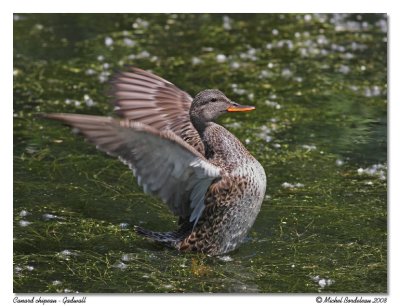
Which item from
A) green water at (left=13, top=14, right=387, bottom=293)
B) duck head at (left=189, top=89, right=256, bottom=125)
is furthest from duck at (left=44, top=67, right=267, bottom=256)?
green water at (left=13, top=14, right=387, bottom=293)

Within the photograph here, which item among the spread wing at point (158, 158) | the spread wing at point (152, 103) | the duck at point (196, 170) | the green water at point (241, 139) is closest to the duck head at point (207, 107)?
the duck at point (196, 170)

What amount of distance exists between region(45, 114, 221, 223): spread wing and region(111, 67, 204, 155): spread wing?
2.40ft

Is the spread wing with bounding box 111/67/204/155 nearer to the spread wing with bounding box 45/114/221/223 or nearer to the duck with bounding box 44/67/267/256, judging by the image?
the duck with bounding box 44/67/267/256

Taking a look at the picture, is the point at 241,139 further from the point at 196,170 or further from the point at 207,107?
the point at 196,170

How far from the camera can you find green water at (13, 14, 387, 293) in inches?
332

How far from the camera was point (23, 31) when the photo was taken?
46.8ft

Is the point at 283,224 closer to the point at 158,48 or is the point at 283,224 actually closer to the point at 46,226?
the point at 46,226

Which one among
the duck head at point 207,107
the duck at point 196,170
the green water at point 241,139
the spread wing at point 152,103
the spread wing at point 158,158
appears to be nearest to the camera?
the spread wing at point 158,158

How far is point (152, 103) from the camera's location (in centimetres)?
938

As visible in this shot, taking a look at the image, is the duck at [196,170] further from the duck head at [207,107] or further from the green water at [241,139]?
the green water at [241,139]

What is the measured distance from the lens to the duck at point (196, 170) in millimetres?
7945

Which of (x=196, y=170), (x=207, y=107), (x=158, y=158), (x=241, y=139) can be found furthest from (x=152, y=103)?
(x=241, y=139)

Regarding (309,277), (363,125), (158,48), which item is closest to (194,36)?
(158,48)
